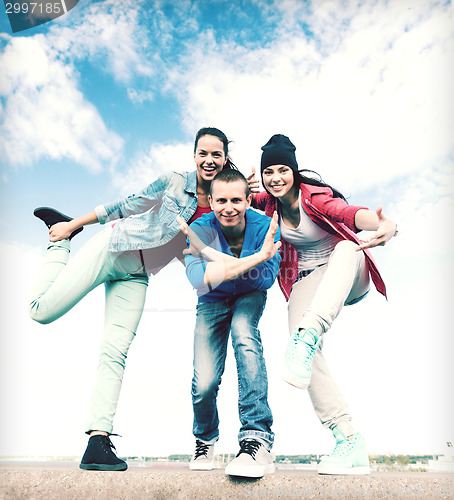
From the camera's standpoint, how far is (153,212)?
2.87m

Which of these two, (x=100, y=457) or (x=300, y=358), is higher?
(x=300, y=358)

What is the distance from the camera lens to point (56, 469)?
2.40 meters

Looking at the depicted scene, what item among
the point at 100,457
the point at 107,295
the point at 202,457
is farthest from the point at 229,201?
the point at 100,457

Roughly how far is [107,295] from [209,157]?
40.9 inches

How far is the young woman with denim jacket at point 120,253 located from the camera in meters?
2.65

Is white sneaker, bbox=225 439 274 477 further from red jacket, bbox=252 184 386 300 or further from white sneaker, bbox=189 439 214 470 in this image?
red jacket, bbox=252 184 386 300

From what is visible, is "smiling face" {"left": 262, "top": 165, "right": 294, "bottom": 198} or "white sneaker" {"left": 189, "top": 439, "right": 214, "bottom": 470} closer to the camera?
"white sneaker" {"left": 189, "top": 439, "right": 214, "bottom": 470}

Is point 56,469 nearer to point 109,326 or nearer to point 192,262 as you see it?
point 109,326

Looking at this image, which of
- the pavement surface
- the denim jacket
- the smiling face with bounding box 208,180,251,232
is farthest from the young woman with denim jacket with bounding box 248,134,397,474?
the denim jacket

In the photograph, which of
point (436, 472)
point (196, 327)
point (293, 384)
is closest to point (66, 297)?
point (196, 327)

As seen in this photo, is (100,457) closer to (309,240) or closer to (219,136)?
(309,240)

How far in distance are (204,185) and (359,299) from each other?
1168 mm

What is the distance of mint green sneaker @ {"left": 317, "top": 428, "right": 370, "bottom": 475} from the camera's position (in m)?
2.33

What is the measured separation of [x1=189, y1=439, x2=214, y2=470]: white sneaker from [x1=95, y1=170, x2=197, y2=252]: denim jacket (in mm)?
1147
